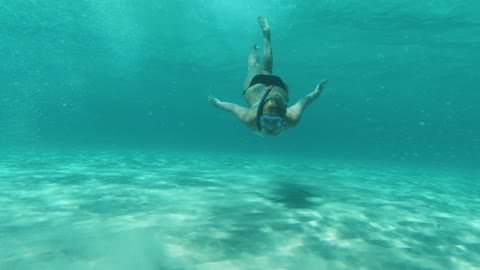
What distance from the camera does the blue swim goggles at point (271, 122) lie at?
5859mm

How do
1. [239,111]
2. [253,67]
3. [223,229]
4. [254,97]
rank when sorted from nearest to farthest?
[223,229], [239,111], [254,97], [253,67]

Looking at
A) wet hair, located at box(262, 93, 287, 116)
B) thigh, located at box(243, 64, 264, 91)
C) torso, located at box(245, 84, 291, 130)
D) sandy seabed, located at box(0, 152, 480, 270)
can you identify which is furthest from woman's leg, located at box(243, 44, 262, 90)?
sandy seabed, located at box(0, 152, 480, 270)

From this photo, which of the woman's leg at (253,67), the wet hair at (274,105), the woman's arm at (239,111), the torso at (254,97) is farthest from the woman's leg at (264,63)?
the wet hair at (274,105)

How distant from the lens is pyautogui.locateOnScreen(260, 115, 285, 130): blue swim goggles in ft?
19.2

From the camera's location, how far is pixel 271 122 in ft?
19.4

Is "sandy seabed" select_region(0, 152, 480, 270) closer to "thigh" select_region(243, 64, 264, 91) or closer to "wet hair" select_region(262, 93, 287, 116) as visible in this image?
"wet hair" select_region(262, 93, 287, 116)

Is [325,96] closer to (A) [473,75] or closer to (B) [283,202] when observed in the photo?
(A) [473,75]

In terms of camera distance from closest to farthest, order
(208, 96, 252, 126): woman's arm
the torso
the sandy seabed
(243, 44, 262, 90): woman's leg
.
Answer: the sandy seabed, the torso, (208, 96, 252, 126): woman's arm, (243, 44, 262, 90): woman's leg

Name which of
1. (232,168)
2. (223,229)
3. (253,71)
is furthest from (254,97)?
(232,168)

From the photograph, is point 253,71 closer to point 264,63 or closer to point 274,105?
point 264,63

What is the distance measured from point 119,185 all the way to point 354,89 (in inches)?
2135

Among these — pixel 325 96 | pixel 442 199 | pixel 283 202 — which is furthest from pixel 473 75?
pixel 283 202

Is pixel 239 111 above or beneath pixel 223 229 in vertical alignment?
above

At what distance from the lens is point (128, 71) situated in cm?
4994
